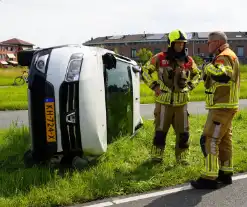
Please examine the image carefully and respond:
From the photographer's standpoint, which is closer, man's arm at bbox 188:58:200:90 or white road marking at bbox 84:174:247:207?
white road marking at bbox 84:174:247:207

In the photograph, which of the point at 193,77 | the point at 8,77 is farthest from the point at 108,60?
the point at 8,77

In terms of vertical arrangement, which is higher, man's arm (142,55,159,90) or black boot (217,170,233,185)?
man's arm (142,55,159,90)

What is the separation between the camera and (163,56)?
17.8 ft

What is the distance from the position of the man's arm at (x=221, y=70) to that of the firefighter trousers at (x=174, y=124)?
113 cm

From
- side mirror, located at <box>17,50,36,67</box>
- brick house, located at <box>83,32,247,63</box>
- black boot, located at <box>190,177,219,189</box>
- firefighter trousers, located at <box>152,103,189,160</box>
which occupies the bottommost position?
black boot, located at <box>190,177,219,189</box>

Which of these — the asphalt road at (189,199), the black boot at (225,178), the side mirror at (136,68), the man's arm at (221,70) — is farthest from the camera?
the side mirror at (136,68)

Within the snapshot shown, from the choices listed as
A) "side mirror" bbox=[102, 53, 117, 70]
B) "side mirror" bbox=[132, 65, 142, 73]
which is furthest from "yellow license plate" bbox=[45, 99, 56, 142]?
"side mirror" bbox=[132, 65, 142, 73]

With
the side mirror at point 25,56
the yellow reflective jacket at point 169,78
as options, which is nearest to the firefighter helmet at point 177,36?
the yellow reflective jacket at point 169,78

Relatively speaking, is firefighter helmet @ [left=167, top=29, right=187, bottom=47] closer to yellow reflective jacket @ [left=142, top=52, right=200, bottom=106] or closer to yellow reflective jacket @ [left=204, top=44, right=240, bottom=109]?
yellow reflective jacket @ [left=142, top=52, right=200, bottom=106]

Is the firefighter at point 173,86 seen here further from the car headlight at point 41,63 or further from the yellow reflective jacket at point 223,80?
the car headlight at point 41,63

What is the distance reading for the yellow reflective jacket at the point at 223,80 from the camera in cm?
440

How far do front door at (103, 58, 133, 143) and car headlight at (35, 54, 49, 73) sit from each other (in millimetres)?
965

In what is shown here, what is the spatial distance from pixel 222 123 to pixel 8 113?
9069 mm

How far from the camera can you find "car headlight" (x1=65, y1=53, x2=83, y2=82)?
15.4 ft
